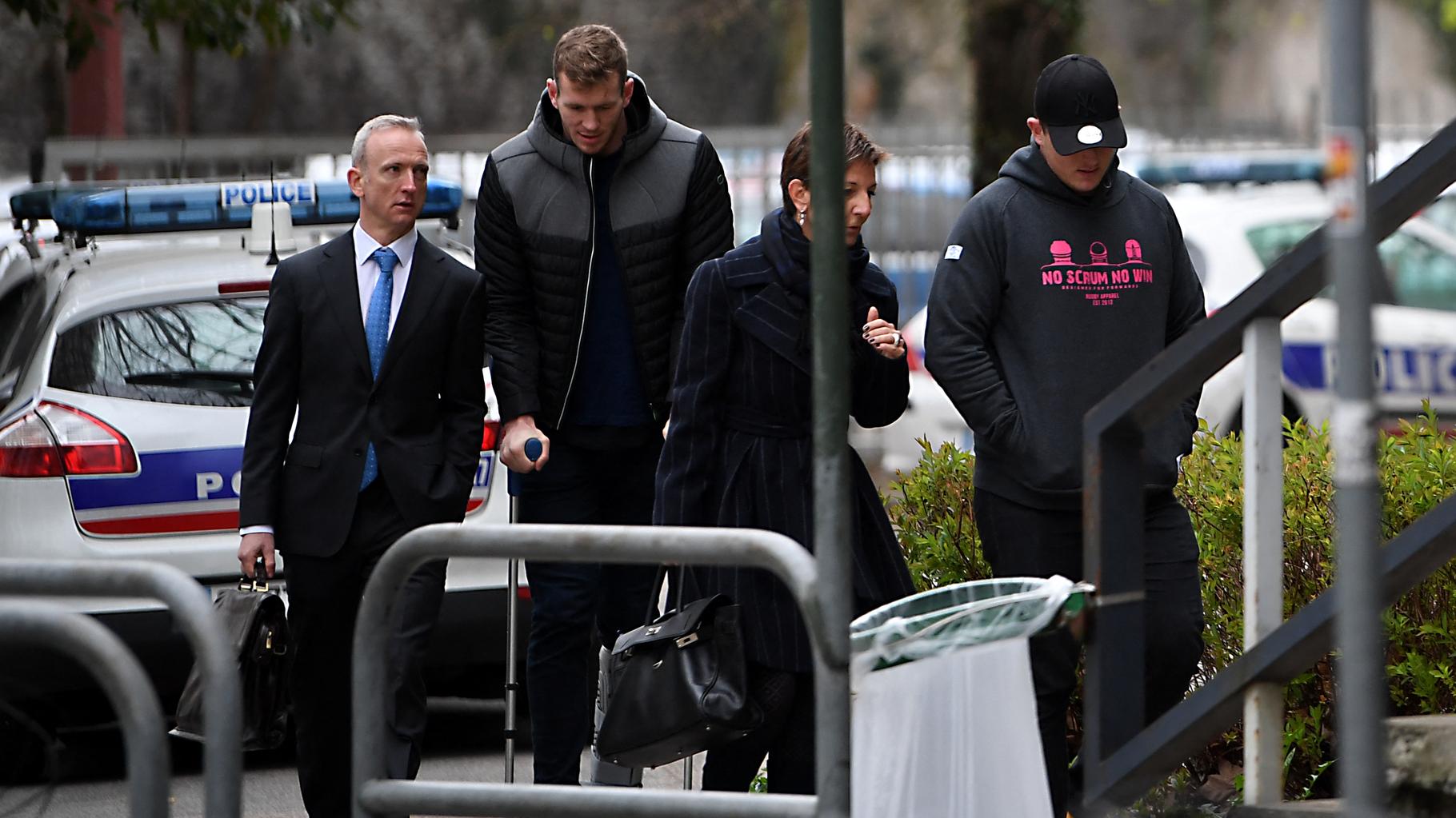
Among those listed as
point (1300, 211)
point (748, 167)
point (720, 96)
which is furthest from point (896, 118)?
point (1300, 211)

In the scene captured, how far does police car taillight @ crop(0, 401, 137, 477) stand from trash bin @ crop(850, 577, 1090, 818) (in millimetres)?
3092

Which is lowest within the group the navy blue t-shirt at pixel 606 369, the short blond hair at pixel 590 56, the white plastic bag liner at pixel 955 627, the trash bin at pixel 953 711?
the trash bin at pixel 953 711

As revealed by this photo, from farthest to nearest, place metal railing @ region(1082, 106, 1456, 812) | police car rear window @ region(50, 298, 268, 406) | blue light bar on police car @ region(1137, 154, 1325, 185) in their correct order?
blue light bar on police car @ region(1137, 154, 1325, 185)
police car rear window @ region(50, 298, 268, 406)
metal railing @ region(1082, 106, 1456, 812)

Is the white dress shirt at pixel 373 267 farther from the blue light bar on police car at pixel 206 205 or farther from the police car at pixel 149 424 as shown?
the blue light bar on police car at pixel 206 205

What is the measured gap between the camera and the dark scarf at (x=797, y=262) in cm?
429

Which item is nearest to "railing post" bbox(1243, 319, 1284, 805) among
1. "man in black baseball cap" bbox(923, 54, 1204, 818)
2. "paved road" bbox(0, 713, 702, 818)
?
"man in black baseball cap" bbox(923, 54, 1204, 818)

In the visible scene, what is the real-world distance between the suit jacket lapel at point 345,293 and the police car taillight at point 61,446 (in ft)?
4.68

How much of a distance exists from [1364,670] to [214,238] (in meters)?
5.62

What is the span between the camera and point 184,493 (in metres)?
5.77

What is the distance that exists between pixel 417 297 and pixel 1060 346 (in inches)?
60.0

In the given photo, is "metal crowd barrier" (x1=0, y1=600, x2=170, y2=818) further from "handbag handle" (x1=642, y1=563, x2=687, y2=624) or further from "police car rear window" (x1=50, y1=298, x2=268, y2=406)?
"police car rear window" (x1=50, y1=298, x2=268, y2=406)

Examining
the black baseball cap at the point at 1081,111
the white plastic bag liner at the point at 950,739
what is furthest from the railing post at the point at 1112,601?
the black baseball cap at the point at 1081,111

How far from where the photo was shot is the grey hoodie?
4355 mm

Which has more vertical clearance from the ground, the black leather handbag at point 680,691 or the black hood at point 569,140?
the black hood at point 569,140
